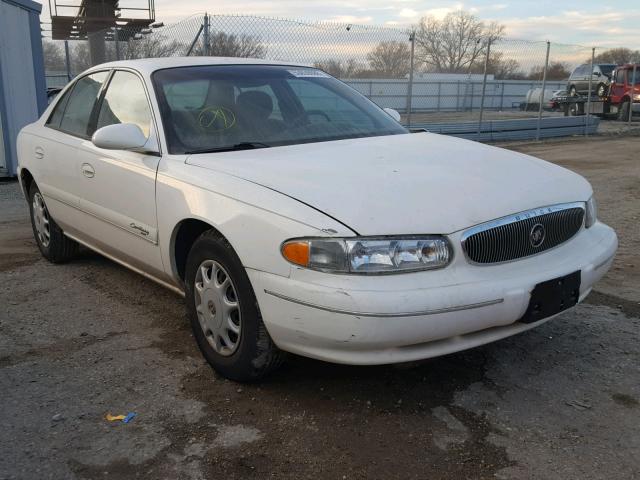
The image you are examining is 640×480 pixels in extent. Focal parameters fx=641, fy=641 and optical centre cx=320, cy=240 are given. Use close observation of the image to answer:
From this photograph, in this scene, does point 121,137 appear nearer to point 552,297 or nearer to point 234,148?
point 234,148

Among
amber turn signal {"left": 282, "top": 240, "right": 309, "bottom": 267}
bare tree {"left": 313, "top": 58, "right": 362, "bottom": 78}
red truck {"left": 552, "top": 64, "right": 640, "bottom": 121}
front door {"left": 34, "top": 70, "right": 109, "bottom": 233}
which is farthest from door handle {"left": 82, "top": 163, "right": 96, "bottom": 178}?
red truck {"left": 552, "top": 64, "right": 640, "bottom": 121}

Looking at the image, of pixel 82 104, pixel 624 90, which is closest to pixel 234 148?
pixel 82 104

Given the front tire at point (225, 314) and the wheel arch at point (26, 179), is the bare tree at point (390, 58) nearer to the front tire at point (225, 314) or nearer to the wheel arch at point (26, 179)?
the wheel arch at point (26, 179)

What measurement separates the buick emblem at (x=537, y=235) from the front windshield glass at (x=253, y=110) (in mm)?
1366

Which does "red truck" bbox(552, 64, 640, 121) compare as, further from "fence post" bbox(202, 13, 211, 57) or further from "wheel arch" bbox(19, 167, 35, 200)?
"wheel arch" bbox(19, 167, 35, 200)

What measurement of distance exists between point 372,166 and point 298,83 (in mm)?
1339

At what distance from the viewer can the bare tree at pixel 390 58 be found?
1282 centimetres

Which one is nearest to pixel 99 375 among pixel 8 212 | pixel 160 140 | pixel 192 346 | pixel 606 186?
pixel 192 346

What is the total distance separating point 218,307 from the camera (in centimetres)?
310

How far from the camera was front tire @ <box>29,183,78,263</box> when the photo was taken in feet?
17.0

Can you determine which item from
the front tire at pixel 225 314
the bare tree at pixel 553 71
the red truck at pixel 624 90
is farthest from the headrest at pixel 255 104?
the red truck at pixel 624 90

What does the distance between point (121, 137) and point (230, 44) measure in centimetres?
714

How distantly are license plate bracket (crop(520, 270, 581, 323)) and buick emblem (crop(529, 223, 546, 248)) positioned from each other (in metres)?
0.18

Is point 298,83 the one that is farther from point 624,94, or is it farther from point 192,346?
point 624,94
